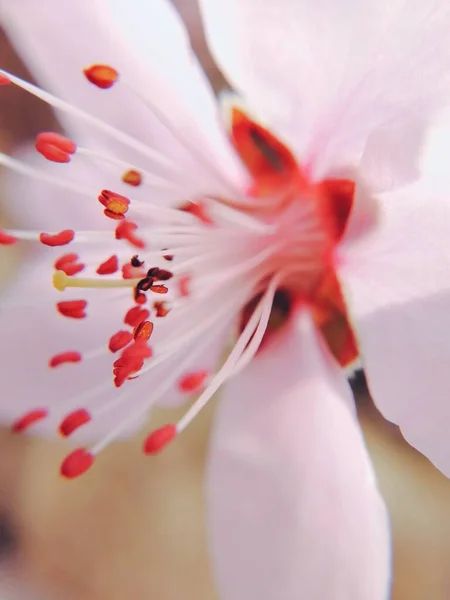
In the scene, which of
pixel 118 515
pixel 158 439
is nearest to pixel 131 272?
pixel 158 439

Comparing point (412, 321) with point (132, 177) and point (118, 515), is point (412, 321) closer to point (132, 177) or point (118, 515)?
point (132, 177)

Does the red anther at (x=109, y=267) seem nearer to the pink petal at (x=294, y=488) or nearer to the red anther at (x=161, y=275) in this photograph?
the red anther at (x=161, y=275)

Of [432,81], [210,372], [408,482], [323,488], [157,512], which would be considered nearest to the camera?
[432,81]

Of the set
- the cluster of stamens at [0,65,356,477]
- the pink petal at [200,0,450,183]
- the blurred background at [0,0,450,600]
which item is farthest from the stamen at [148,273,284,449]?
the blurred background at [0,0,450,600]

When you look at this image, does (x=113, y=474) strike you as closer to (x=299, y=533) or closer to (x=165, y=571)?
(x=165, y=571)

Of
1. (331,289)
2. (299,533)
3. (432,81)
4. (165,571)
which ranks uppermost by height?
(432,81)

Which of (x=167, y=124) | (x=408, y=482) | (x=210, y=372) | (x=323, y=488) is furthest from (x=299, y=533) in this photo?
(x=408, y=482)
